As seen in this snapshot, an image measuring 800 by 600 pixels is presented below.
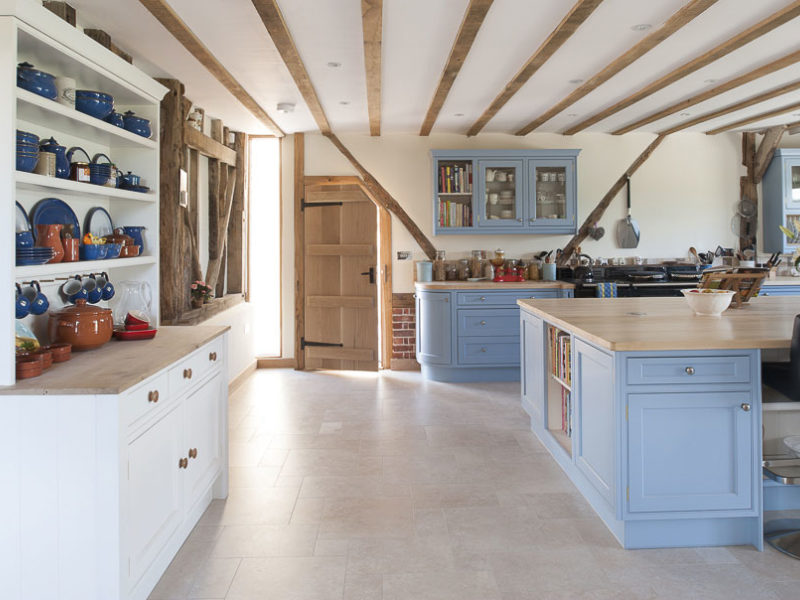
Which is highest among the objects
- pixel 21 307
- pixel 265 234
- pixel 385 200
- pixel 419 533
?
pixel 385 200

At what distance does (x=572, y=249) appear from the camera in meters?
6.81

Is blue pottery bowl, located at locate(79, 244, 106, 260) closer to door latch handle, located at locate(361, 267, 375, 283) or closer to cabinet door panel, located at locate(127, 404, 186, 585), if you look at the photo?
cabinet door panel, located at locate(127, 404, 186, 585)

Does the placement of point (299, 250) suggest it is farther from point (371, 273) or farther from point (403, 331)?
point (403, 331)

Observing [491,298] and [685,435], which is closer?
[685,435]

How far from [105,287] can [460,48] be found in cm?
242

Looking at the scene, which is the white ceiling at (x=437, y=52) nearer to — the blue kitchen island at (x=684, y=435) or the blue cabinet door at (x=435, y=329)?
the blue cabinet door at (x=435, y=329)

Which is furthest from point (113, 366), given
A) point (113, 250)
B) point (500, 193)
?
point (500, 193)

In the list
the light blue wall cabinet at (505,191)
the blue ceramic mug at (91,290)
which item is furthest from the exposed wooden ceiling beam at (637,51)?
the blue ceramic mug at (91,290)

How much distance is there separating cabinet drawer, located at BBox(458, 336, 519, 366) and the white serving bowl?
9.35 ft

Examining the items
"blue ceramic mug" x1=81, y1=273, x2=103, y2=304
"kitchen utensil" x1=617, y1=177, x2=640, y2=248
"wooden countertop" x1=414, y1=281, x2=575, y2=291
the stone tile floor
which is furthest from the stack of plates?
"kitchen utensil" x1=617, y1=177, x2=640, y2=248

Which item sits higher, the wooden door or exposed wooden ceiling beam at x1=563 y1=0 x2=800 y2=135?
exposed wooden ceiling beam at x1=563 y1=0 x2=800 y2=135

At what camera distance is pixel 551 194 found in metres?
6.46

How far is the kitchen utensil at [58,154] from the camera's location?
7.90 feet

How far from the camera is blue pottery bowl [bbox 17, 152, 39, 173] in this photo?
217cm
